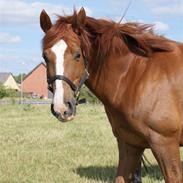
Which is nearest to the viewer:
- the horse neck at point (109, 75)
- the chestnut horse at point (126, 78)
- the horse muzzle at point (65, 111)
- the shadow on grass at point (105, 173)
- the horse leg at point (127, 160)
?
the horse muzzle at point (65, 111)

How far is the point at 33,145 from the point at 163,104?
269 inches

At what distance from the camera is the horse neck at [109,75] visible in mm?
4641

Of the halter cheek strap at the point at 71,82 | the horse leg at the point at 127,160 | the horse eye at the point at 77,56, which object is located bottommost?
the horse leg at the point at 127,160

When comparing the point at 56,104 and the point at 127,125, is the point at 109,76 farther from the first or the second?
the point at 56,104

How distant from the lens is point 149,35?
187 inches

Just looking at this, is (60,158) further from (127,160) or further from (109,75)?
(109,75)

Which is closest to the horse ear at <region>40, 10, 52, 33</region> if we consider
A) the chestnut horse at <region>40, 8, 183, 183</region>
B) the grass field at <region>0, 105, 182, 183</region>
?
the chestnut horse at <region>40, 8, 183, 183</region>

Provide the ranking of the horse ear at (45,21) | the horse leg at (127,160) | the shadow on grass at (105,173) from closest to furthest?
the horse ear at (45,21), the horse leg at (127,160), the shadow on grass at (105,173)

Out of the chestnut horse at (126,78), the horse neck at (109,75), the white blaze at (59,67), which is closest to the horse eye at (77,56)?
the chestnut horse at (126,78)

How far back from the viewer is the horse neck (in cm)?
464

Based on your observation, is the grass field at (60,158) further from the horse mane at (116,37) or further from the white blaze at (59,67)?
the white blaze at (59,67)

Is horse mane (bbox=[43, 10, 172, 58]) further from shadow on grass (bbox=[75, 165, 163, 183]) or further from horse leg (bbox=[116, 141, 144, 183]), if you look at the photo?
shadow on grass (bbox=[75, 165, 163, 183])

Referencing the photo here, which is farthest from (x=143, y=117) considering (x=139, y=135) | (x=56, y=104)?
(x=56, y=104)

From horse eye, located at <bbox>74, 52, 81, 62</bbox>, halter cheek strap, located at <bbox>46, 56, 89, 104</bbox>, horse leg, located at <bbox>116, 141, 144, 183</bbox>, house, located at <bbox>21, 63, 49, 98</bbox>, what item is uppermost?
horse eye, located at <bbox>74, 52, 81, 62</bbox>
